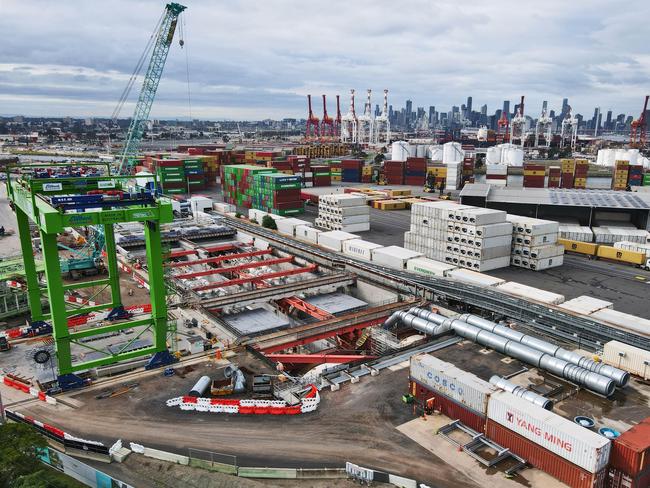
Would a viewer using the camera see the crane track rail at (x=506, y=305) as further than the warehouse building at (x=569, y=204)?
No

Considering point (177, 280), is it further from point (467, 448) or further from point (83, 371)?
point (467, 448)

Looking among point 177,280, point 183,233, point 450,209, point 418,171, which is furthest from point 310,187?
point 177,280

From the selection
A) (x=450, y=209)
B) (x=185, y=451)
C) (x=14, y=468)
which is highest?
(x=450, y=209)

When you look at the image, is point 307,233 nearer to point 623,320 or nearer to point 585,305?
point 585,305

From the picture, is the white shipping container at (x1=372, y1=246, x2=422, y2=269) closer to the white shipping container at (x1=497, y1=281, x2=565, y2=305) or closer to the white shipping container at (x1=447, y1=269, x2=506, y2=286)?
the white shipping container at (x1=447, y1=269, x2=506, y2=286)

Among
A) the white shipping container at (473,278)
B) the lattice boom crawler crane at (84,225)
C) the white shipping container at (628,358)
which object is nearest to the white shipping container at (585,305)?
the white shipping container at (473,278)

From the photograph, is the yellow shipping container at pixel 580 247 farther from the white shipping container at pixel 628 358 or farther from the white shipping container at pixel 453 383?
the white shipping container at pixel 453 383

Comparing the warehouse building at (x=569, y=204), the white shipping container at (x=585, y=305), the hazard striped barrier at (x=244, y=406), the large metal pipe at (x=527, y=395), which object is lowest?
the hazard striped barrier at (x=244, y=406)
